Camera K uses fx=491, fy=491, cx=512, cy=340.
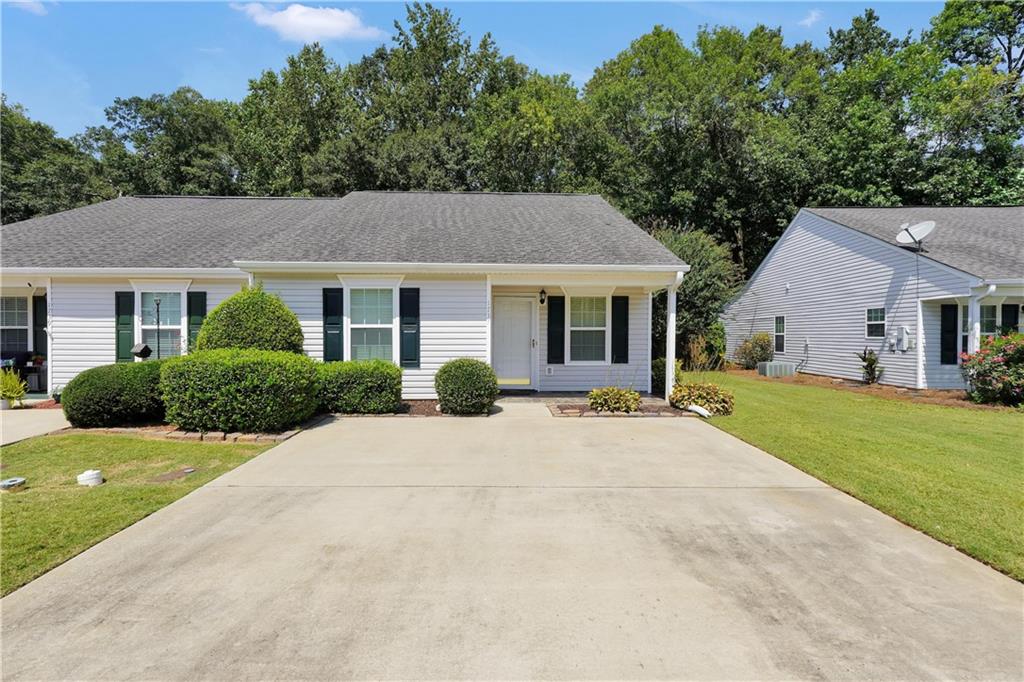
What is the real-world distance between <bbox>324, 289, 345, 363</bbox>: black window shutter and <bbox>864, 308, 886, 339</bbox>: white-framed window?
14.6 metres

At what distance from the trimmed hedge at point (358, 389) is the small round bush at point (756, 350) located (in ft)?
51.3

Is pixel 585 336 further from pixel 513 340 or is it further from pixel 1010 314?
pixel 1010 314

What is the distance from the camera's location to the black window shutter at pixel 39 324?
11242 millimetres

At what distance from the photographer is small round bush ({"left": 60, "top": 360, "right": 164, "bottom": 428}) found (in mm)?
7488

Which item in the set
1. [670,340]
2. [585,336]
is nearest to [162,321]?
[585,336]

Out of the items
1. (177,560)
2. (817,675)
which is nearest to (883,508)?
(817,675)

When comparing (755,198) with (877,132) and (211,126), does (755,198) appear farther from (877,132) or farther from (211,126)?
(211,126)

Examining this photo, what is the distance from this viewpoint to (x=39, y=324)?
36.9 ft

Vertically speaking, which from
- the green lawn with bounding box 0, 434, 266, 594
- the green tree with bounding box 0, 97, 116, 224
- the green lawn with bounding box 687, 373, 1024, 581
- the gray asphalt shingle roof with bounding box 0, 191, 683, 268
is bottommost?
the green lawn with bounding box 687, 373, 1024, 581

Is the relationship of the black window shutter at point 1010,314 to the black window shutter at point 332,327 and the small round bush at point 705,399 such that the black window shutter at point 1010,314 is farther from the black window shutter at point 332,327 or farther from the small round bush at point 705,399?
the black window shutter at point 332,327

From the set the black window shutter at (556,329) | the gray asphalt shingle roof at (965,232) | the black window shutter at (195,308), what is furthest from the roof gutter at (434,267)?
the gray asphalt shingle roof at (965,232)

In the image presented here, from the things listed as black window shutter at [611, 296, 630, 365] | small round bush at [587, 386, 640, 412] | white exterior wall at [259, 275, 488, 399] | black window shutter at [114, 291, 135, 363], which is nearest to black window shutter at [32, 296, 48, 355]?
black window shutter at [114, 291, 135, 363]

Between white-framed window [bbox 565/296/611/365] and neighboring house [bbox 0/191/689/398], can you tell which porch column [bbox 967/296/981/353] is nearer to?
neighboring house [bbox 0/191/689/398]

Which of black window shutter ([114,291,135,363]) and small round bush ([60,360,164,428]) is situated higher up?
black window shutter ([114,291,135,363])
